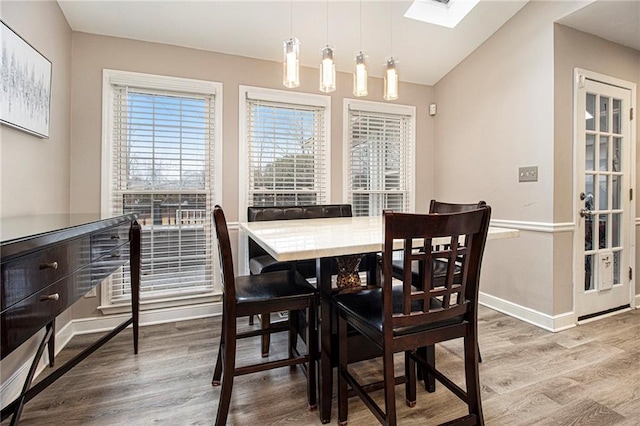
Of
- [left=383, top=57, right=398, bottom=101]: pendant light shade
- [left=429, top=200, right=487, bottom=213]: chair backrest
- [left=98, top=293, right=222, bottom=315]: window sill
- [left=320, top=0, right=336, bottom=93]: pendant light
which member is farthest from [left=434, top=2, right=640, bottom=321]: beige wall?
[left=98, top=293, right=222, bottom=315]: window sill

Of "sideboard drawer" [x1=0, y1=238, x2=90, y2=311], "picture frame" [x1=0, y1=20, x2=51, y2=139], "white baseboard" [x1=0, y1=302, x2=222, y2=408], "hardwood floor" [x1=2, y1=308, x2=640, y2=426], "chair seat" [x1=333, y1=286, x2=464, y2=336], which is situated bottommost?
"hardwood floor" [x1=2, y1=308, x2=640, y2=426]

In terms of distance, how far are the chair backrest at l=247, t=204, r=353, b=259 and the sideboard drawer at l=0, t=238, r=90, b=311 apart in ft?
4.65

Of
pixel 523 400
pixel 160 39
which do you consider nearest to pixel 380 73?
pixel 160 39

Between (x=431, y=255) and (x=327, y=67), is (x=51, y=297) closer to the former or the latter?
(x=431, y=255)

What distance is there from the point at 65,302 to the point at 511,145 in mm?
3293

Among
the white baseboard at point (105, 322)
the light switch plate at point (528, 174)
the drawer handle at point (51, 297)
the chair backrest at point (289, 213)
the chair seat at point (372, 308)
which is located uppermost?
the light switch plate at point (528, 174)

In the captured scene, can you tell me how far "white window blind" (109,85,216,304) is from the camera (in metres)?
2.61

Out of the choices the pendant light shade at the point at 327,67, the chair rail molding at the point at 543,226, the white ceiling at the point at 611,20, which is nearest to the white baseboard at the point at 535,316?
the chair rail molding at the point at 543,226

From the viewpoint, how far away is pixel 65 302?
1.31 m

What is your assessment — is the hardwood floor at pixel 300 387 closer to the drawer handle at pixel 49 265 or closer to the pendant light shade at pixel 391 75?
the drawer handle at pixel 49 265

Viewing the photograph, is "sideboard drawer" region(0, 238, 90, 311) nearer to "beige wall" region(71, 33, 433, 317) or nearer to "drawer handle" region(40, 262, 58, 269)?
"drawer handle" region(40, 262, 58, 269)

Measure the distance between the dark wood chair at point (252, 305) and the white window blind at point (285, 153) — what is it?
1438 millimetres

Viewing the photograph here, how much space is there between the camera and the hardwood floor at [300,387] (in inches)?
61.1

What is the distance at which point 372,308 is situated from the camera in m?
1.35
